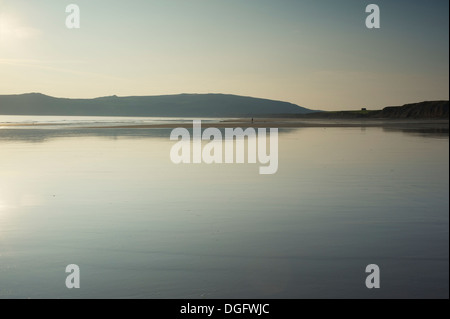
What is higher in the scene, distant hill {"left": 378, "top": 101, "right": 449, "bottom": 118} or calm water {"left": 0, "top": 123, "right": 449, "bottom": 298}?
distant hill {"left": 378, "top": 101, "right": 449, "bottom": 118}

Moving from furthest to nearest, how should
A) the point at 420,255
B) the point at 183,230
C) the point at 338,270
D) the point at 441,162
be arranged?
the point at 441,162 → the point at 183,230 → the point at 420,255 → the point at 338,270

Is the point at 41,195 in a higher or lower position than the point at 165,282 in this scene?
higher

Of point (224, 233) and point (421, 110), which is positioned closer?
point (224, 233)

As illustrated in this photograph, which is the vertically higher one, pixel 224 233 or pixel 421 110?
pixel 421 110

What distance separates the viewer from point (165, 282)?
636 centimetres

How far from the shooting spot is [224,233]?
8836 mm

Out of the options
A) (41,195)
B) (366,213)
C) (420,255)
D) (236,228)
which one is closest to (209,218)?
(236,228)

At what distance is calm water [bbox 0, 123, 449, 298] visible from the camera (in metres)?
6.29

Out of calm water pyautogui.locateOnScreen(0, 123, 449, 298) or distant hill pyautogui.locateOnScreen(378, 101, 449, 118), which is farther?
distant hill pyautogui.locateOnScreen(378, 101, 449, 118)

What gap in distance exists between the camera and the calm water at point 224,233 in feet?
20.6
